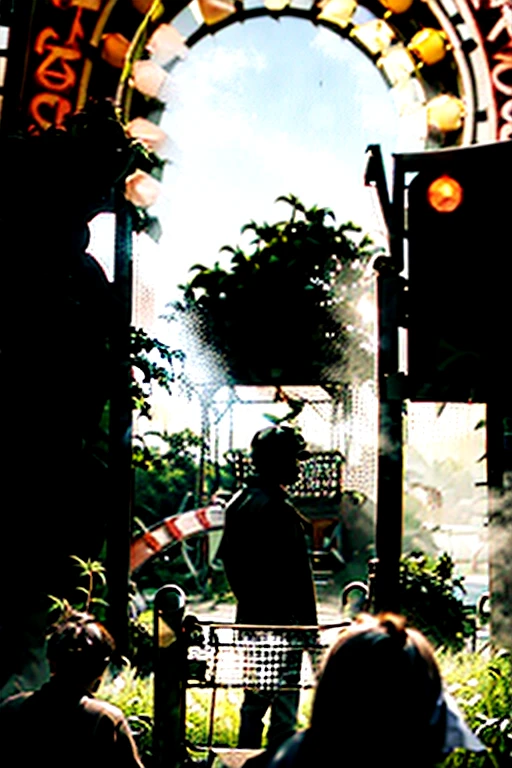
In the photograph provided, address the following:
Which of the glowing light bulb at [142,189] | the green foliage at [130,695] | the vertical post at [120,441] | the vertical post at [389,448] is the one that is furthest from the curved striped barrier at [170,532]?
the vertical post at [389,448]

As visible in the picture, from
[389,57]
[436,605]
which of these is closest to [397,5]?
[389,57]

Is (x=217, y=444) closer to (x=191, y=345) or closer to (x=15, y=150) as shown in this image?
(x=191, y=345)

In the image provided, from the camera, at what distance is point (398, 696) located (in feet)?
6.80

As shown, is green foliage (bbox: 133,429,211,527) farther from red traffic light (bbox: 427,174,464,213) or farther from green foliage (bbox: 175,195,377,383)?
red traffic light (bbox: 427,174,464,213)

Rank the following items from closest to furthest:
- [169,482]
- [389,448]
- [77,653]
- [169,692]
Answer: [77,653]
[169,692]
[389,448]
[169,482]

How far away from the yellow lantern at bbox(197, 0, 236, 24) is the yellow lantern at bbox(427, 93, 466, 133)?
2452 mm

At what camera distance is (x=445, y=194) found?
584cm

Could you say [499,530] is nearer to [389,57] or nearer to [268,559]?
[268,559]

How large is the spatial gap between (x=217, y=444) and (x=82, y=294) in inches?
407

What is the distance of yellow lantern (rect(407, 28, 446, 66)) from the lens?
31.1ft

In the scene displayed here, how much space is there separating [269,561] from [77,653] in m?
2.26

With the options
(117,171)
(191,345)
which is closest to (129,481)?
(117,171)

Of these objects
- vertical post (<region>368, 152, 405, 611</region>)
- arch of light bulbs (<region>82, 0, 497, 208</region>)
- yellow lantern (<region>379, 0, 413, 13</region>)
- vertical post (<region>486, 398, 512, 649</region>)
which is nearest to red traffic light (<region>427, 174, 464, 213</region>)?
vertical post (<region>368, 152, 405, 611</region>)

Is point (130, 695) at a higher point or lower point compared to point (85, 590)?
lower
